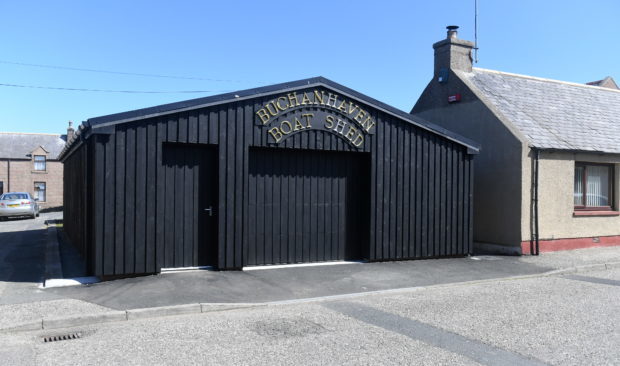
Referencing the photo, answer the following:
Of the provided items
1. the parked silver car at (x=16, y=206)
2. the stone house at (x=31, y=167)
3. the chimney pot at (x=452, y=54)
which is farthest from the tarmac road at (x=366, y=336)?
the stone house at (x=31, y=167)

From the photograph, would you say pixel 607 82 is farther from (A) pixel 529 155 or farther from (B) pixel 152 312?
(B) pixel 152 312

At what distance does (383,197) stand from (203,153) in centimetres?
401

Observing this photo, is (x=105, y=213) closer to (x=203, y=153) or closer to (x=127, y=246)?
(x=127, y=246)

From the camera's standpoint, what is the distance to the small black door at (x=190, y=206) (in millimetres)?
9258

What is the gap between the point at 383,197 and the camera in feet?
36.3

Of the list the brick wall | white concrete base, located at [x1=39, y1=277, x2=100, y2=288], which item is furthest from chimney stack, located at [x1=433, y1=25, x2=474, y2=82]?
the brick wall

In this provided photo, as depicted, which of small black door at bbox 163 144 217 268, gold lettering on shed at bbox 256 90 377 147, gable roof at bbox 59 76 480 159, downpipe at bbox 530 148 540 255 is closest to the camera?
gable roof at bbox 59 76 480 159

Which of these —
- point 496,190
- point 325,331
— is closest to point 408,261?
point 496,190

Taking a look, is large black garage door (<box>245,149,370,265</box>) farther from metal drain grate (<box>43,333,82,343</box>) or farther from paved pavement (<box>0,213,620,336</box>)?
metal drain grate (<box>43,333,82,343</box>)

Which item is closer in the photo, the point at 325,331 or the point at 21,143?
the point at 325,331

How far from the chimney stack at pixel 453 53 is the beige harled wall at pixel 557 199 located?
3.98m

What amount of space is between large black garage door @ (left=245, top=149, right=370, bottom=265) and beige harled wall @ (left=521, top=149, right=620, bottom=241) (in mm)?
4527

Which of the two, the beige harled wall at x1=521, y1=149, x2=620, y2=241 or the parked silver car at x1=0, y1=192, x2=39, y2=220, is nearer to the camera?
the beige harled wall at x1=521, y1=149, x2=620, y2=241

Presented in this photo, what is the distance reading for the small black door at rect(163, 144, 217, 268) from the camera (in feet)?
30.4
